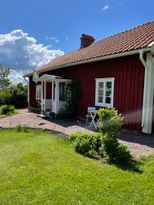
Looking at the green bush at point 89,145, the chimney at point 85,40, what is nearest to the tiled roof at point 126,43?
the green bush at point 89,145

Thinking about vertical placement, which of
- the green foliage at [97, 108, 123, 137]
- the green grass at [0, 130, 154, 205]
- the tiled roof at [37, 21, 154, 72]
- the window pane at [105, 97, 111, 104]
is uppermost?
the tiled roof at [37, 21, 154, 72]

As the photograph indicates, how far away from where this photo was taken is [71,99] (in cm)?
1334

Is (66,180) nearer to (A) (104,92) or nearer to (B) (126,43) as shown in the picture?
(A) (104,92)

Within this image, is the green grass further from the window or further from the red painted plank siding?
the window

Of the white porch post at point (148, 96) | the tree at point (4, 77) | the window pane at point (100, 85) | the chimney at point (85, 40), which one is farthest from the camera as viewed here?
the tree at point (4, 77)

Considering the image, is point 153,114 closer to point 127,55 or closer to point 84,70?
point 127,55

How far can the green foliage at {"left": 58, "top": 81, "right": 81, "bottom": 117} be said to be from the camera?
13.2 metres

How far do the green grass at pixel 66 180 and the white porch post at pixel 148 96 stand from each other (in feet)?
10.6

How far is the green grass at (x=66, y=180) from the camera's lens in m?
3.62

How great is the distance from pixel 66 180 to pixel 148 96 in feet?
18.3

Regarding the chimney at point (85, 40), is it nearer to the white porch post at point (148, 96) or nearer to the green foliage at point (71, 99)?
the green foliage at point (71, 99)

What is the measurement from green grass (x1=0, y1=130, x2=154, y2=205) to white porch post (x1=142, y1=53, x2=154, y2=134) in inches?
128

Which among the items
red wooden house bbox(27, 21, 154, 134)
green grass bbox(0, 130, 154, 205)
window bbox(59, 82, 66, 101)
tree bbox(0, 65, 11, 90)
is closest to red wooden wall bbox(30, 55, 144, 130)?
red wooden house bbox(27, 21, 154, 134)

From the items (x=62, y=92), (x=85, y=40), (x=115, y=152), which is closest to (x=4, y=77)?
(x=85, y=40)
